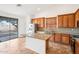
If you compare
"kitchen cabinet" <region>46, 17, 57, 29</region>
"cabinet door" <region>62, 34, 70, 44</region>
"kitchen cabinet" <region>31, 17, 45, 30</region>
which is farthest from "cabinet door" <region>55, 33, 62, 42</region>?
"kitchen cabinet" <region>31, 17, 45, 30</region>

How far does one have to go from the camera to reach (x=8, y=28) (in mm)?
1933

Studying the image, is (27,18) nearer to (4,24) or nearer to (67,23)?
(4,24)

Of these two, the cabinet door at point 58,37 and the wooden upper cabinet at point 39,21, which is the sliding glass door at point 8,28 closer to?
the wooden upper cabinet at point 39,21

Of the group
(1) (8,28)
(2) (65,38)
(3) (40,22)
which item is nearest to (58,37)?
(2) (65,38)

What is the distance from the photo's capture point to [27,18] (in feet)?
6.40

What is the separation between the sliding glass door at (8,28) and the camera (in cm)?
188

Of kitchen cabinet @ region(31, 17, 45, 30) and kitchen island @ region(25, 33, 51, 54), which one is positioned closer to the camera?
kitchen cabinet @ region(31, 17, 45, 30)

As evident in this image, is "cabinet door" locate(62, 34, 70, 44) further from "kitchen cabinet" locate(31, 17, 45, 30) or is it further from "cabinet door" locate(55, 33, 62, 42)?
"kitchen cabinet" locate(31, 17, 45, 30)

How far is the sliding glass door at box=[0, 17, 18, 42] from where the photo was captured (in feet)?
6.16

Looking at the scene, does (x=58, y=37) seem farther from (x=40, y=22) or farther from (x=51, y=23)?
(x=40, y=22)

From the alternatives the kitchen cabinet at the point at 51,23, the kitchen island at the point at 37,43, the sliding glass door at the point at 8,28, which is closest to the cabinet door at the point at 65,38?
the kitchen cabinet at the point at 51,23
